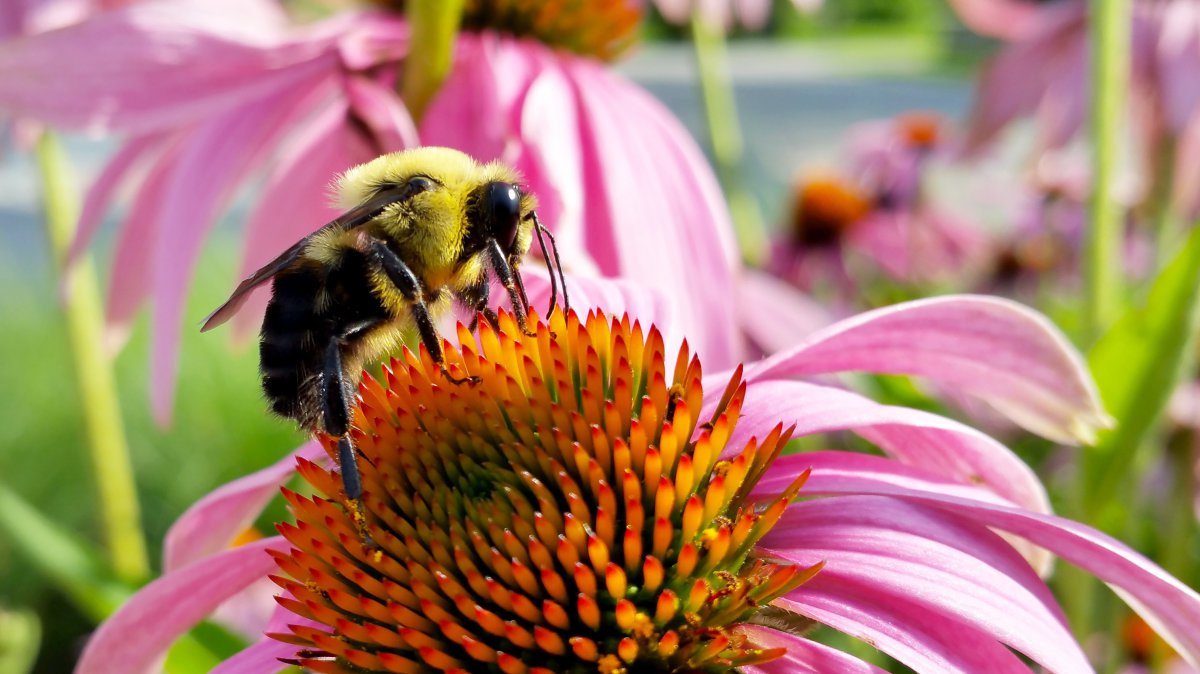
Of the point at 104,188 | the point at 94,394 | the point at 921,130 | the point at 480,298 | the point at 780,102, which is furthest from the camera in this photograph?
the point at 780,102

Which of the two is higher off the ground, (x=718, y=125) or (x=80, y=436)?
(x=718, y=125)

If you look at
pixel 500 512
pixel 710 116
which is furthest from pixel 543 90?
pixel 710 116

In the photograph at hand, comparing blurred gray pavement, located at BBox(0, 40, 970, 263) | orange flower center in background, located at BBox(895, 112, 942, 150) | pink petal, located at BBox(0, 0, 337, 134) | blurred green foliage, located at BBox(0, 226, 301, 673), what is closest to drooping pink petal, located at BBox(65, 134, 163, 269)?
pink petal, located at BBox(0, 0, 337, 134)

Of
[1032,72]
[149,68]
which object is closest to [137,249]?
[149,68]

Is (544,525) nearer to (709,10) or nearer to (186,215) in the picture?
(186,215)

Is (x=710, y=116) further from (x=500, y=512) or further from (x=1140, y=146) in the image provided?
(x=500, y=512)

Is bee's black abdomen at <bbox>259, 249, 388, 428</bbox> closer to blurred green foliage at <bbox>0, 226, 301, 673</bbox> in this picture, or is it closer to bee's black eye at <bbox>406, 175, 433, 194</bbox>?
bee's black eye at <bbox>406, 175, 433, 194</bbox>
